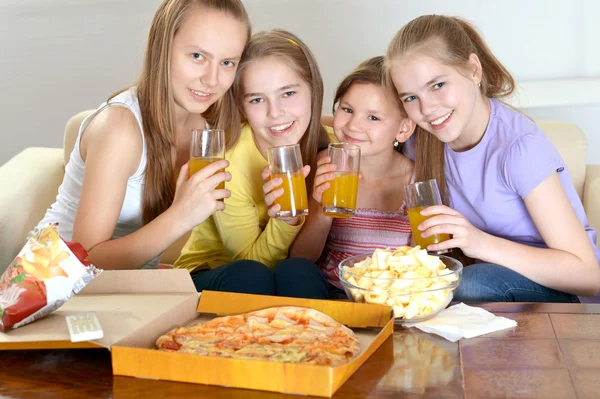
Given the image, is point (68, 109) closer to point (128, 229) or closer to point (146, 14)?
point (146, 14)

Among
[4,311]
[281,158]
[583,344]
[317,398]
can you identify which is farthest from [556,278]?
[4,311]

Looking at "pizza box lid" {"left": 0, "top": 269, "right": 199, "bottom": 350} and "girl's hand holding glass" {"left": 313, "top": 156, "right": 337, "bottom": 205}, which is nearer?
"pizza box lid" {"left": 0, "top": 269, "right": 199, "bottom": 350}

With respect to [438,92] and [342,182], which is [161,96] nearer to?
[342,182]

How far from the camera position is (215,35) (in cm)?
205

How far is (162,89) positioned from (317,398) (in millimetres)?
1232

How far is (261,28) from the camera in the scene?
3441 millimetres

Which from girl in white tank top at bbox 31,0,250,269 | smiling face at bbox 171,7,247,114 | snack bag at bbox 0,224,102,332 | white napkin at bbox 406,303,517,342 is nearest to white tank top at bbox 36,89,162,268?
girl in white tank top at bbox 31,0,250,269

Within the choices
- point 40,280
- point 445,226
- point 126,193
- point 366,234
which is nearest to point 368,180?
point 366,234

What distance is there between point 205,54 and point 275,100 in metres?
0.24

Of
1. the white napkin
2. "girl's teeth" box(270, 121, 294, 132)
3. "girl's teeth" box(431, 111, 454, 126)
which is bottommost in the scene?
the white napkin

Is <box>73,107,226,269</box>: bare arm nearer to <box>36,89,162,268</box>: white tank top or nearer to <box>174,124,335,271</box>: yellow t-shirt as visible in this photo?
<box>36,89,162,268</box>: white tank top

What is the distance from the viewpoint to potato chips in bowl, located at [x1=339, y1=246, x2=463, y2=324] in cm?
140

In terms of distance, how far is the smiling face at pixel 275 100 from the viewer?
214 cm

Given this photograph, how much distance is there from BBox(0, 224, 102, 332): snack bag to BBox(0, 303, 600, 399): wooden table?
7 centimetres
